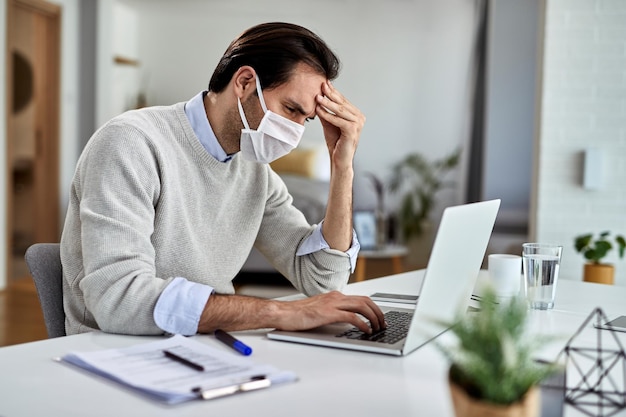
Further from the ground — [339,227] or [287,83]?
[287,83]

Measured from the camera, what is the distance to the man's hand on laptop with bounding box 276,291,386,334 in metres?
1.19

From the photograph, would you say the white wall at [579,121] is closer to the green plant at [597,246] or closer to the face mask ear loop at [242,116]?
the green plant at [597,246]

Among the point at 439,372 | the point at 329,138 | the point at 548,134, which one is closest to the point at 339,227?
the point at 329,138

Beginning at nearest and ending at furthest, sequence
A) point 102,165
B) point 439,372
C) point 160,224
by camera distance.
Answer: point 439,372 < point 102,165 < point 160,224

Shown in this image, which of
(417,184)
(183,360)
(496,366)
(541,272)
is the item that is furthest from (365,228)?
(496,366)

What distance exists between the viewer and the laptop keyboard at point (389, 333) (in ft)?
3.84

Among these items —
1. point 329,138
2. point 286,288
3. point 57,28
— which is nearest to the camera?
point 329,138

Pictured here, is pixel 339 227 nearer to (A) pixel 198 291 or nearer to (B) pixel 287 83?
(B) pixel 287 83

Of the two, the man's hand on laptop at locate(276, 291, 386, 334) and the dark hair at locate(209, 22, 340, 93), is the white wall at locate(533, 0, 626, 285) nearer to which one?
the dark hair at locate(209, 22, 340, 93)

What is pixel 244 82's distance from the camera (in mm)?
1602

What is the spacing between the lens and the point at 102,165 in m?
1.31

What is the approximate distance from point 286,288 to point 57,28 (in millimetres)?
2978

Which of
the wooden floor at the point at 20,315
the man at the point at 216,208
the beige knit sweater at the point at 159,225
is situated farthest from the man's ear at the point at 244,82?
the wooden floor at the point at 20,315

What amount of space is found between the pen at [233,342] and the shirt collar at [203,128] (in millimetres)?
519
